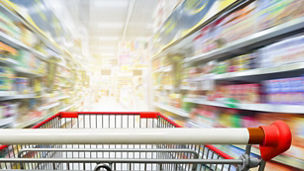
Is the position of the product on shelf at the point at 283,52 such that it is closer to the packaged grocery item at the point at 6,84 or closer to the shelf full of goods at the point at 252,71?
the shelf full of goods at the point at 252,71

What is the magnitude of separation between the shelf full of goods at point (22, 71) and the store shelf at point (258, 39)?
172 cm

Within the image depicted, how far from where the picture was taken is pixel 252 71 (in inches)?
31.9

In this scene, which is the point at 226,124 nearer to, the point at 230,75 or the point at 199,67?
the point at 230,75

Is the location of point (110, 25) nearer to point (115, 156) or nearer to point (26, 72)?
point (26, 72)

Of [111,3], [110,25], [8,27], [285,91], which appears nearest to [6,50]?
[8,27]

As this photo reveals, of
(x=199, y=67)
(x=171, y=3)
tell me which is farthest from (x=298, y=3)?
(x=171, y=3)

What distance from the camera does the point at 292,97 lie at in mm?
671

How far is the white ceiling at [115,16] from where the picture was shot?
11.2ft

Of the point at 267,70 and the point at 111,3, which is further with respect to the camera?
the point at 111,3

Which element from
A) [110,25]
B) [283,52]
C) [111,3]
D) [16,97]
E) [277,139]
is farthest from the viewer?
[110,25]

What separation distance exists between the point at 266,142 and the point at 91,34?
20.5ft

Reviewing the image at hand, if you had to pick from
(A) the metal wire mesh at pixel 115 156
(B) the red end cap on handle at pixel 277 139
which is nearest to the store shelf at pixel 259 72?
(B) the red end cap on handle at pixel 277 139

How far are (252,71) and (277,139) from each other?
1.56ft

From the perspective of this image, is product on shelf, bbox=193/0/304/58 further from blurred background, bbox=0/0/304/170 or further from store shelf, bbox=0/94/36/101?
store shelf, bbox=0/94/36/101
